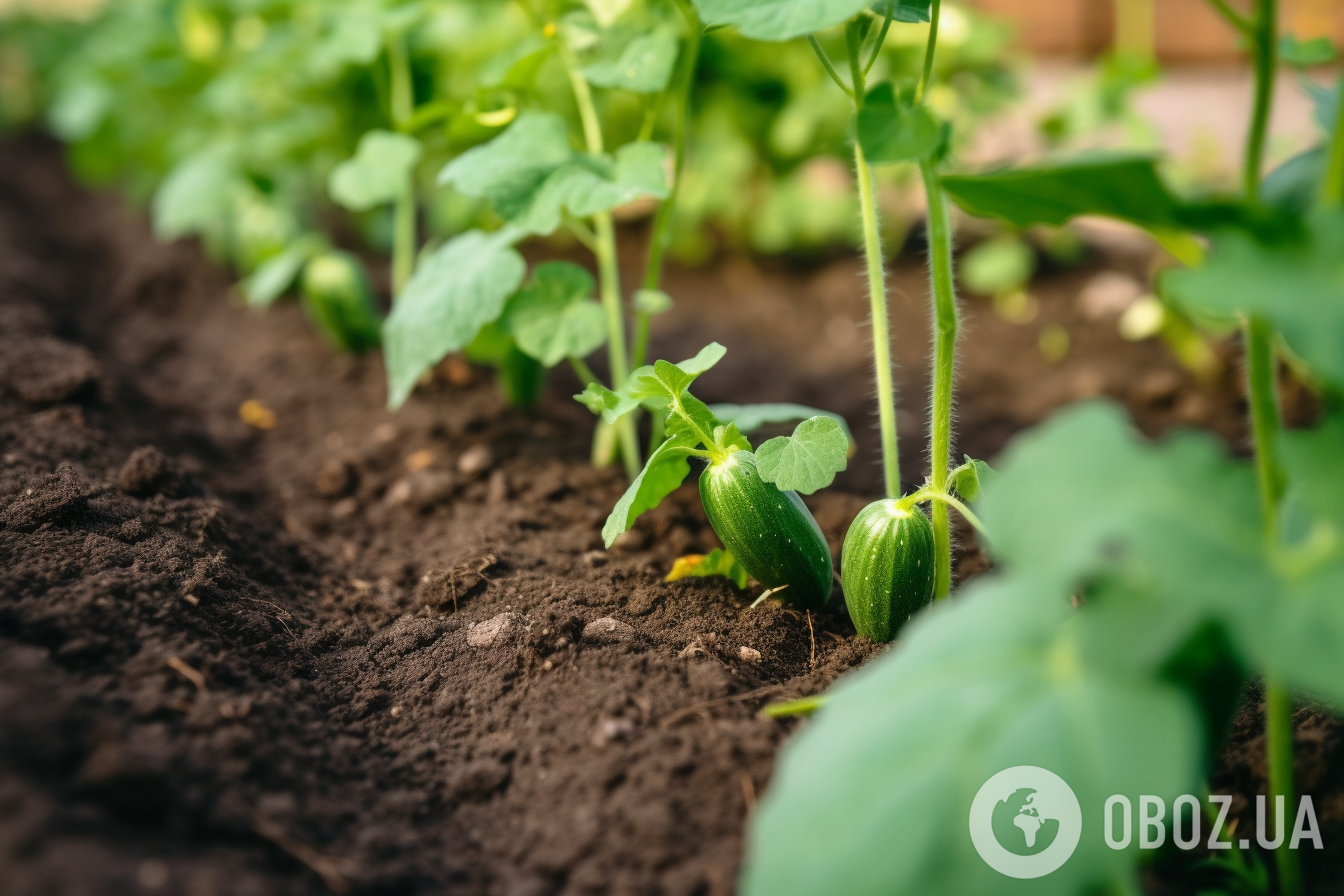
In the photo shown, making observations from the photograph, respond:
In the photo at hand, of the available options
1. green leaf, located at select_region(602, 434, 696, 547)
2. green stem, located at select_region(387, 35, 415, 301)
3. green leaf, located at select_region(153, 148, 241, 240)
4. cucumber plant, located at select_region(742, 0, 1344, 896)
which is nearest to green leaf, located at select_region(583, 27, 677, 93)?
green leaf, located at select_region(602, 434, 696, 547)

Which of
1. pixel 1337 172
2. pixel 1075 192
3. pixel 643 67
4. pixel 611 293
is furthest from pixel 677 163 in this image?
pixel 1337 172

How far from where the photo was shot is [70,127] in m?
4.45

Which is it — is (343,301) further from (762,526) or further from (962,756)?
(962,756)

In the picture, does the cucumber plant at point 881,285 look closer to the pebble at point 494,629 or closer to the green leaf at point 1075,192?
the green leaf at point 1075,192

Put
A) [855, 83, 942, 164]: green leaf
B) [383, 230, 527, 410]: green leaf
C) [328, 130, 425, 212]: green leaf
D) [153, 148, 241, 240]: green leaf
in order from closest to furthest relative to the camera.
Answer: [855, 83, 942, 164]: green leaf, [383, 230, 527, 410]: green leaf, [328, 130, 425, 212]: green leaf, [153, 148, 241, 240]: green leaf

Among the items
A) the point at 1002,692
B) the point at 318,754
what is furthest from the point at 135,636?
the point at 1002,692

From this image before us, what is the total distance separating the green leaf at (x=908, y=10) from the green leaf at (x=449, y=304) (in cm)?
92

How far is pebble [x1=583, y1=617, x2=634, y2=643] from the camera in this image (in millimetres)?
1738

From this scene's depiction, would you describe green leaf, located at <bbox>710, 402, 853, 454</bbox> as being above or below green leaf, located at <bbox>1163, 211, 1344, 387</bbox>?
below

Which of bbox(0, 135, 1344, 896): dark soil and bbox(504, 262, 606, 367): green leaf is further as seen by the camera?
bbox(504, 262, 606, 367): green leaf

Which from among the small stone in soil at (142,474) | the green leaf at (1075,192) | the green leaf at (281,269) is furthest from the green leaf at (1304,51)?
the green leaf at (281,269)

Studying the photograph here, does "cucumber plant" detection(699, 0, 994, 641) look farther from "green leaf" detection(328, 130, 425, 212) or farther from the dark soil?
"green leaf" detection(328, 130, 425, 212)

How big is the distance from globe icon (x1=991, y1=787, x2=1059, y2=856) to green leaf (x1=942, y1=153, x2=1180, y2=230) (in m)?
0.70

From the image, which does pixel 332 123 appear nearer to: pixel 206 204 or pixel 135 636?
pixel 206 204
